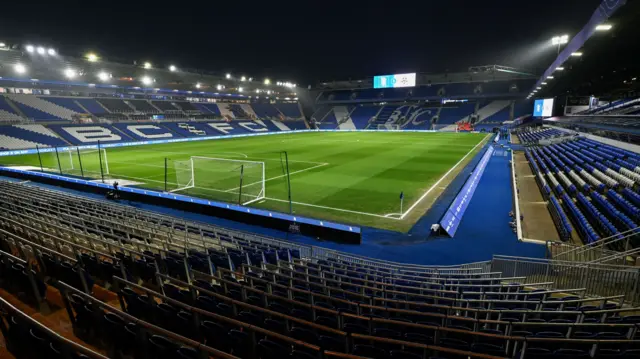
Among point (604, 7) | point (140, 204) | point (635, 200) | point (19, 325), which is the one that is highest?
point (604, 7)

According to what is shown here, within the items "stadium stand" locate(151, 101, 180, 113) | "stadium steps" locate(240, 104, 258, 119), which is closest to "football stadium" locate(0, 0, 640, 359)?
"stadium stand" locate(151, 101, 180, 113)

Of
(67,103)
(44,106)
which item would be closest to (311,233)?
(44,106)

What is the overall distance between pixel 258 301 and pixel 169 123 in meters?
63.7

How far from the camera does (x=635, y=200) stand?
39.7 ft

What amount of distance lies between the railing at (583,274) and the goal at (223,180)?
12.1 meters

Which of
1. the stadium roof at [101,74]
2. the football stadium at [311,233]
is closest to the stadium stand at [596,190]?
the football stadium at [311,233]

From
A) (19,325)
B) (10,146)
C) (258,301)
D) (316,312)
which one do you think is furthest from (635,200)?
(10,146)

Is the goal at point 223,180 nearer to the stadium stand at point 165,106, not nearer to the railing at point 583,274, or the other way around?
the railing at point 583,274

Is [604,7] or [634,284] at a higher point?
[604,7]

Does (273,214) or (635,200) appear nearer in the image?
(635,200)

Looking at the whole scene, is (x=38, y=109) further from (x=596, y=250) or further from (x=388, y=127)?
(x=388, y=127)

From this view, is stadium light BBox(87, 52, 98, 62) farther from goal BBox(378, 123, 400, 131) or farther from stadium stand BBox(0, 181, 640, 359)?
goal BBox(378, 123, 400, 131)

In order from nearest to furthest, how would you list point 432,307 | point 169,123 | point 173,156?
1. point 432,307
2. point 173,156
3. point 169,123

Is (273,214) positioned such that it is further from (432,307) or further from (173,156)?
(173,156)
